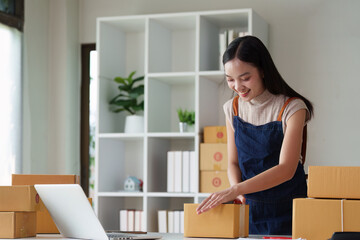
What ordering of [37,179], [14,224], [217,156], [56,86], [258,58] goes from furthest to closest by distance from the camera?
1. [56,86]
2. [217,156]
3. [258,58]
4. [37,179]
5. [14,224]

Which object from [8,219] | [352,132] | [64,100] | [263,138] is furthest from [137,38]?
[8,219]

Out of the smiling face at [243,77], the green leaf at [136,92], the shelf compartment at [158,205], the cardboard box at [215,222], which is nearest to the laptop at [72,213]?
the cardboard box at [215,222]

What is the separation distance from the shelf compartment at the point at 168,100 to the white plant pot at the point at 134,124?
12cm

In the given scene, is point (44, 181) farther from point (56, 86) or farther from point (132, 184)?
point (56, 86)

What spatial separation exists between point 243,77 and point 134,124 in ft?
6.63

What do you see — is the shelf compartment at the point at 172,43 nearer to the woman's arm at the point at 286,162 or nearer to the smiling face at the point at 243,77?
the smiling face at the point at 243,77

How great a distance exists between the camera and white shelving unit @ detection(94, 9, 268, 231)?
404cm

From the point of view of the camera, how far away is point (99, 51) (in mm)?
4223

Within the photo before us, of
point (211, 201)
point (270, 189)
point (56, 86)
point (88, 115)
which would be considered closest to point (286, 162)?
point (270, 189)

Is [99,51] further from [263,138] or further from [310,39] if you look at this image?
[263,138]

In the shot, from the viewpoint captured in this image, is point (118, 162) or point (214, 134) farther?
point (118, 162)

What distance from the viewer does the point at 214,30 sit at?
169 inches

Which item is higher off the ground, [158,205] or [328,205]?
[328,205]

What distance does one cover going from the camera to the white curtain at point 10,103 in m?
4.11
